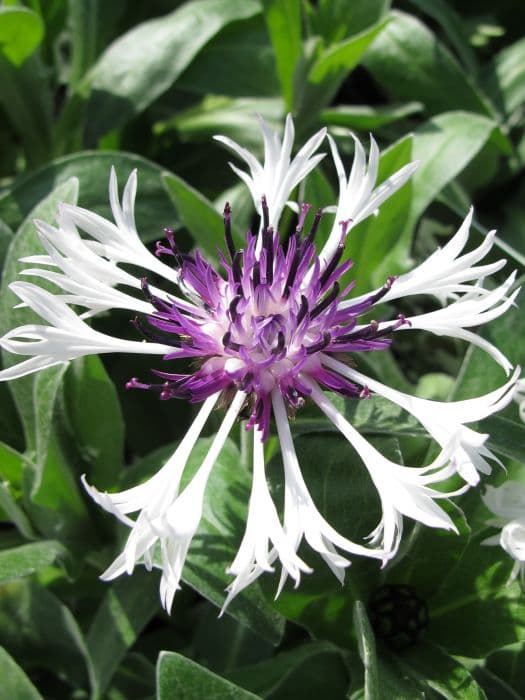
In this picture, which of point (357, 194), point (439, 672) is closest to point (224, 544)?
point (439, 672)

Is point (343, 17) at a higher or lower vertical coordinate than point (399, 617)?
higher

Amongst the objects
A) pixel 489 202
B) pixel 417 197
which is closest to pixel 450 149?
pixel 417 197

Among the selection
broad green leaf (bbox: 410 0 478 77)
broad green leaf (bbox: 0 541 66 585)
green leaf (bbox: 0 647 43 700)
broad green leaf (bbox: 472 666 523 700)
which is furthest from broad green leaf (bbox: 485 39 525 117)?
green leaf (bbox: 0 647 43 700)

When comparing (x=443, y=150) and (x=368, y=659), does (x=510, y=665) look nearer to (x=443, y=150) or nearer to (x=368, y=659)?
(x=368, y=659)

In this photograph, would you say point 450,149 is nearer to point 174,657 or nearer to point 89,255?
point 89,255

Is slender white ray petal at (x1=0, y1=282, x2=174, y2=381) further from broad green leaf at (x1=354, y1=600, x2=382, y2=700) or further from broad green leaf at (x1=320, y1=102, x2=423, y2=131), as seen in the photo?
broad green leaf at (x1=320, y1=102, x2=423, y2=131)
